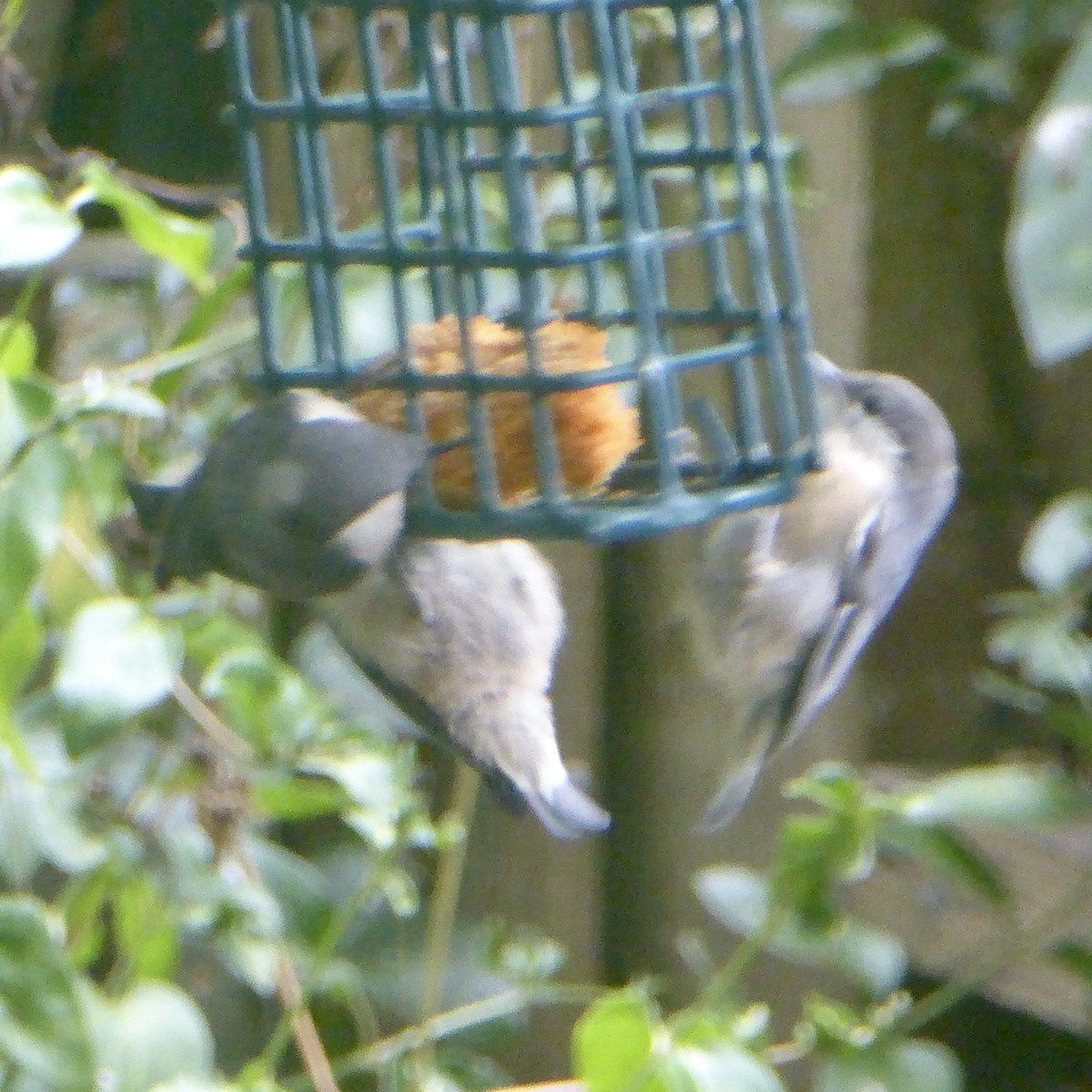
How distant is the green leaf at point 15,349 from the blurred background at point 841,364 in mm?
377

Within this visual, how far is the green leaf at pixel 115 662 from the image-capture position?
118 cm

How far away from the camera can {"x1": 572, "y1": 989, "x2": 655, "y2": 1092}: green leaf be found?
1211 millimetres

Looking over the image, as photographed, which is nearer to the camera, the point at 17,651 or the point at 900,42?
the point at 17,651

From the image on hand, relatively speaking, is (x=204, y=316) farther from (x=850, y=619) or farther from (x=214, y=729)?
Result: (x=850, y=619)

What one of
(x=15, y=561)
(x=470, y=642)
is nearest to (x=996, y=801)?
(x=470, y=642)

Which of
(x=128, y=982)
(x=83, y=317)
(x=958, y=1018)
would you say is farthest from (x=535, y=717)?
(x=83, y=317)

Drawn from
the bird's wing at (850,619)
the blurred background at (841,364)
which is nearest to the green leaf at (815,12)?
the blurred background at (841,364)

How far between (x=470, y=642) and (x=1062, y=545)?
1.77 feet

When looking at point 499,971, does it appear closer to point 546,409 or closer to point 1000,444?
point 546,409

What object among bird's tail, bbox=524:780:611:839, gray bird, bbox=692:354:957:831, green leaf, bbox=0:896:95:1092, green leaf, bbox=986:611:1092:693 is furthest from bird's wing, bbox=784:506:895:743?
green leaf, bbox=0:896:95:1092

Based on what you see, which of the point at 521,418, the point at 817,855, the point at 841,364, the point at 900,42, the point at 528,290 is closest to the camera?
the point at 528,290

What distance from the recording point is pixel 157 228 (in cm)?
127

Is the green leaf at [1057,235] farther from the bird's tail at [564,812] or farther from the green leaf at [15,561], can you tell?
the green leaf at [15,561]

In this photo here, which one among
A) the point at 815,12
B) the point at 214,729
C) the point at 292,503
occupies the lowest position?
the point at 214,729
